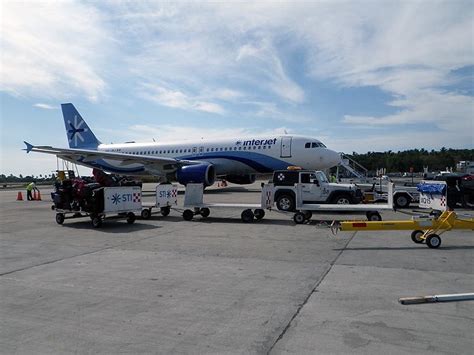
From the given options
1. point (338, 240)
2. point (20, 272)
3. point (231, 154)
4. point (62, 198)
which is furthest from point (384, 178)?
point (20, 272)

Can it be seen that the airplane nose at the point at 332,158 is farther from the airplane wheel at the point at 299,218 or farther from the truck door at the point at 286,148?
the airplane wheel at the point at 299,218

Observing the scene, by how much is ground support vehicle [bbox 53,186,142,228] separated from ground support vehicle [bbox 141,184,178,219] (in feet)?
3.43

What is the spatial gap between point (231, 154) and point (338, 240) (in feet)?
60.7

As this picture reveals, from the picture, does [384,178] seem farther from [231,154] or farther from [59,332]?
[59,332]

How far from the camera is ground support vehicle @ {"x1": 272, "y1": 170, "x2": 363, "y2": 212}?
50.4 ft

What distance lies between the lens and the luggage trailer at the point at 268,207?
12758 mm

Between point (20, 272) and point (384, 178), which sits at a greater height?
point (384, 178)

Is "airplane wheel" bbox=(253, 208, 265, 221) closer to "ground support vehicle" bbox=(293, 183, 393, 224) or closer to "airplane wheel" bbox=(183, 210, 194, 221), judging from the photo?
"ground support vehicle" bbox=(293, 183, 393, 224)

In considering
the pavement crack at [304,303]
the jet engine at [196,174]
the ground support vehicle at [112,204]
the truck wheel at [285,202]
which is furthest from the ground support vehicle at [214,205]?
the jet engine at [196,174]

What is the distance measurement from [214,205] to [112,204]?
11.4 feet

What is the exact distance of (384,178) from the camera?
73.1 feet

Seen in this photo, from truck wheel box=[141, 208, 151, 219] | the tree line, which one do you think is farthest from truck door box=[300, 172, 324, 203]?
the tree line

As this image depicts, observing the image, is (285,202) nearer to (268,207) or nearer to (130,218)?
(268,207)

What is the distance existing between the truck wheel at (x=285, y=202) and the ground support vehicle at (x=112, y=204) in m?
5.12
